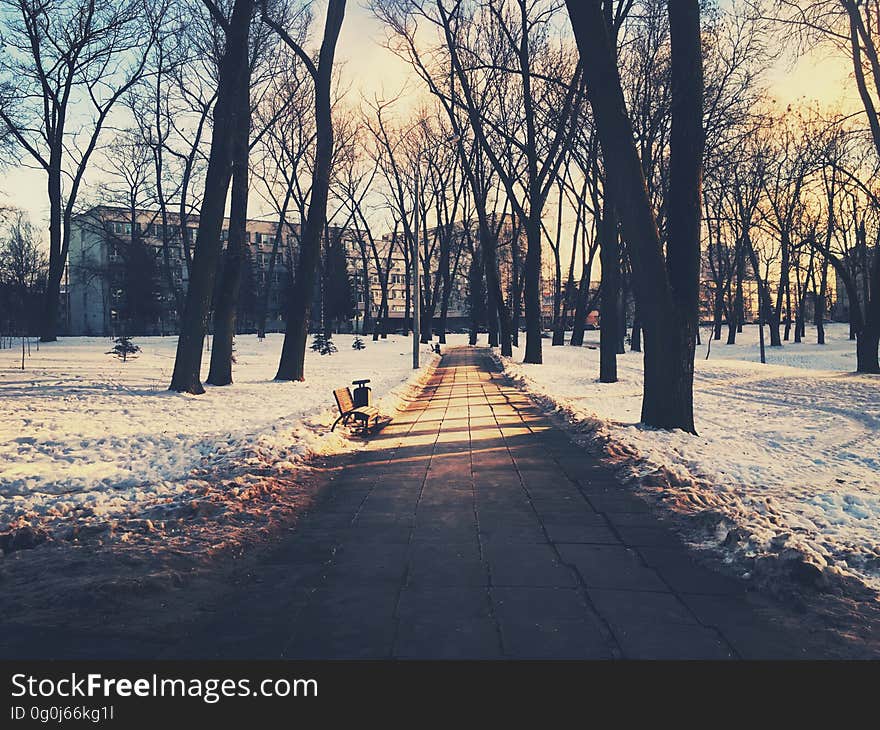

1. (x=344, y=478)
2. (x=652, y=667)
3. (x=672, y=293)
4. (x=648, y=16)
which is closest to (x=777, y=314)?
(x=648, y=16)

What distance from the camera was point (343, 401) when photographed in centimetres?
1156

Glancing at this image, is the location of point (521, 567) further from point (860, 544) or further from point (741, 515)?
point (860, 544)

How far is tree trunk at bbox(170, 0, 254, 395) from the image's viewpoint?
15.1 metres

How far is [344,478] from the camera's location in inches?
321

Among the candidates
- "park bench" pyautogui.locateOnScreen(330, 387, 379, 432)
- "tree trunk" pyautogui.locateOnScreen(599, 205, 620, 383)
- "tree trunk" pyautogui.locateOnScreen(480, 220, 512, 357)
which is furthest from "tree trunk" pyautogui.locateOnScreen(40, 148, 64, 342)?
"park bench" pyautogui.locateOnScreen(330, 387, 379, 432)

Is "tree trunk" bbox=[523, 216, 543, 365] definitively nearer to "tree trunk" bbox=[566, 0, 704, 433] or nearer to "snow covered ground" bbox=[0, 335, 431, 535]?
"snow covered ground" bbox=[0, 335, 431, 535]

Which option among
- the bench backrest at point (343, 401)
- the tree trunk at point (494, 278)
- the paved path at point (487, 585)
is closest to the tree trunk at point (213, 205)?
the bench backrest at point (343, 401)

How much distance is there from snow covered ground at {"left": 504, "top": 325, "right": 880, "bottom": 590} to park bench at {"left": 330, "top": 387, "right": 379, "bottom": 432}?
12.1ft

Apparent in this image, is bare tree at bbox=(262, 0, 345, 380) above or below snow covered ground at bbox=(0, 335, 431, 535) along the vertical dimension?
above

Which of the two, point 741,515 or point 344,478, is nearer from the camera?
point 741,515

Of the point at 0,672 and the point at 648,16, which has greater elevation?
the point at 648,16

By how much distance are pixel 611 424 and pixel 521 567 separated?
6889 mm

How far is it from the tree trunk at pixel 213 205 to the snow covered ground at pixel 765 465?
8.14m

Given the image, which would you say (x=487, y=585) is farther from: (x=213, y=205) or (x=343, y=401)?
(x=213, y=205)
